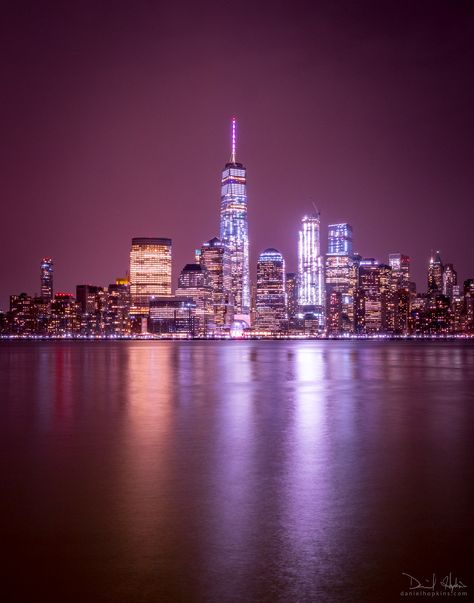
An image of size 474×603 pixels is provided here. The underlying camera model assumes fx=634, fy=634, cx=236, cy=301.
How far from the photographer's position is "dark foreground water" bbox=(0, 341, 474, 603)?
25.9 ft

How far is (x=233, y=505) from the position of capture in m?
11.5

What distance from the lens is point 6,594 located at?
7453 millimetres

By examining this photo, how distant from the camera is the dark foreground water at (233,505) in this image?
7.91 metres

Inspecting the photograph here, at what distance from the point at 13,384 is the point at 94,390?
8.53m

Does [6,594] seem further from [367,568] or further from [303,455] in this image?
[303,455]

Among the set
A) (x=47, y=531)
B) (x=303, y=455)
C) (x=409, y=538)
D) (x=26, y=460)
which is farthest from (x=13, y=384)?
(x=409, y=538)
